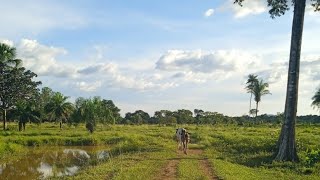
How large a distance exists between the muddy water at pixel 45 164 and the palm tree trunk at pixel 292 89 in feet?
34.3

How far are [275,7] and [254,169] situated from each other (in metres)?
9.21

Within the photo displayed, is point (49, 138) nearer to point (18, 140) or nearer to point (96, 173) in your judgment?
point (18, 140)

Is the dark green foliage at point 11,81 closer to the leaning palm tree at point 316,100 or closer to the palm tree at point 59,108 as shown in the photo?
the palm tree at point 59,108

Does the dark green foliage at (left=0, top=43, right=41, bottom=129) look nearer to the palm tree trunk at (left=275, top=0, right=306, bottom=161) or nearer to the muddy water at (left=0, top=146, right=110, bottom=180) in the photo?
the muddy water at (left=0, top=146, right=110, bottom=180)

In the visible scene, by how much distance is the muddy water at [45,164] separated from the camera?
76.3 feet

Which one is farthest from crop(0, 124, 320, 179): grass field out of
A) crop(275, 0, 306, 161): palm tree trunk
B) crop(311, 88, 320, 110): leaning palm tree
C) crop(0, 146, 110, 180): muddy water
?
A: crop(311, 88, 320, 110): leaning palm tree

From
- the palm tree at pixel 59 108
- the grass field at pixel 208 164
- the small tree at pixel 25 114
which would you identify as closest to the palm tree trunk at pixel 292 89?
the grass field at pixel 208 164

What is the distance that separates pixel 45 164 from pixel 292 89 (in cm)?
1674

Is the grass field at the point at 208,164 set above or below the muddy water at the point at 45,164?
above

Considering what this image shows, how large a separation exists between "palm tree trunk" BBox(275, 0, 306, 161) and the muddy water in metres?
10.4

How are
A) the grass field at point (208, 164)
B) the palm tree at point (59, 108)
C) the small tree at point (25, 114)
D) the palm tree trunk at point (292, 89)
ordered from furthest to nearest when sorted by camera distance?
the palm tree at point (59, 108) < the small tree at point (25, 114) < the palm tree trunk at point (292, 89) < the grass field at point (208, 164)

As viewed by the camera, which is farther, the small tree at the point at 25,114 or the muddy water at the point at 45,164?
the small tree at the point at 25,114

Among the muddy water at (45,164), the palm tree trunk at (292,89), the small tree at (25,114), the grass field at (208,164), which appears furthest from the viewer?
the small tree at (25,114)

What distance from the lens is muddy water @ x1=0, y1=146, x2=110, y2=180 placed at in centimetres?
2325
